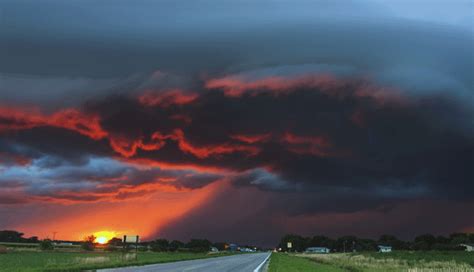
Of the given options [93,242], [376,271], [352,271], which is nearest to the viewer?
[376,271]

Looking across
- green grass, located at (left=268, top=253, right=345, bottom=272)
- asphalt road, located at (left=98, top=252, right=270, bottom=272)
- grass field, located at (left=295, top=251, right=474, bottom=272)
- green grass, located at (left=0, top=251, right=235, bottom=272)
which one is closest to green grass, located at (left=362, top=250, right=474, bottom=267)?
grass field, located at (left=295, top=251, right=474, bottom=272)

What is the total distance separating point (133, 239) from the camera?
65.0 m

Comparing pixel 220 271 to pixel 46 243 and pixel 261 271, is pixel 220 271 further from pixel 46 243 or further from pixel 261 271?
pixel 46 243

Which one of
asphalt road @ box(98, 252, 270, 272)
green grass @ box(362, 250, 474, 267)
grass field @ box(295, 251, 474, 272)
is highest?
asphalt road @ box(98, 252, 270, 272)

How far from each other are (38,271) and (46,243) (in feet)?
340

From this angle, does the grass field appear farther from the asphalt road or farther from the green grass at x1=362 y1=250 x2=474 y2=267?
the asphalt road

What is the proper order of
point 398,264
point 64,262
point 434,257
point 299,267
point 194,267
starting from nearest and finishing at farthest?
1. point 194,267
2. point 299,267
3. point 64,262
4. point 398,264
5. point 434,257

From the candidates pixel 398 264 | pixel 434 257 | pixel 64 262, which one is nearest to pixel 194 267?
pixel 64 262

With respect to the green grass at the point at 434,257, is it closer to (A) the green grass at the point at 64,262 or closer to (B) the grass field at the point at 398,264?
(B) the grass field at the point at 398,264

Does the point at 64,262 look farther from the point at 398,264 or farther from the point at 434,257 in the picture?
the point at 434,257

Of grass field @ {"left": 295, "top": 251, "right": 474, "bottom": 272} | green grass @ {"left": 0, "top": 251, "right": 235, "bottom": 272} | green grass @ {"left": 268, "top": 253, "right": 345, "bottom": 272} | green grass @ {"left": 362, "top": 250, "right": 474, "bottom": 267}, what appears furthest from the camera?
green grass @ {"left": 362, "top": 250, "right": 474, "bottom": 267}

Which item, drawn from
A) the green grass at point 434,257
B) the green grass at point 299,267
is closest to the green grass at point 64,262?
the green grass at point 299,267

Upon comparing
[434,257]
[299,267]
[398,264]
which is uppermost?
[299,267]

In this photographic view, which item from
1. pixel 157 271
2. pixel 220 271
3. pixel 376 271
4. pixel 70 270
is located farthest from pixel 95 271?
pixel 376 271
